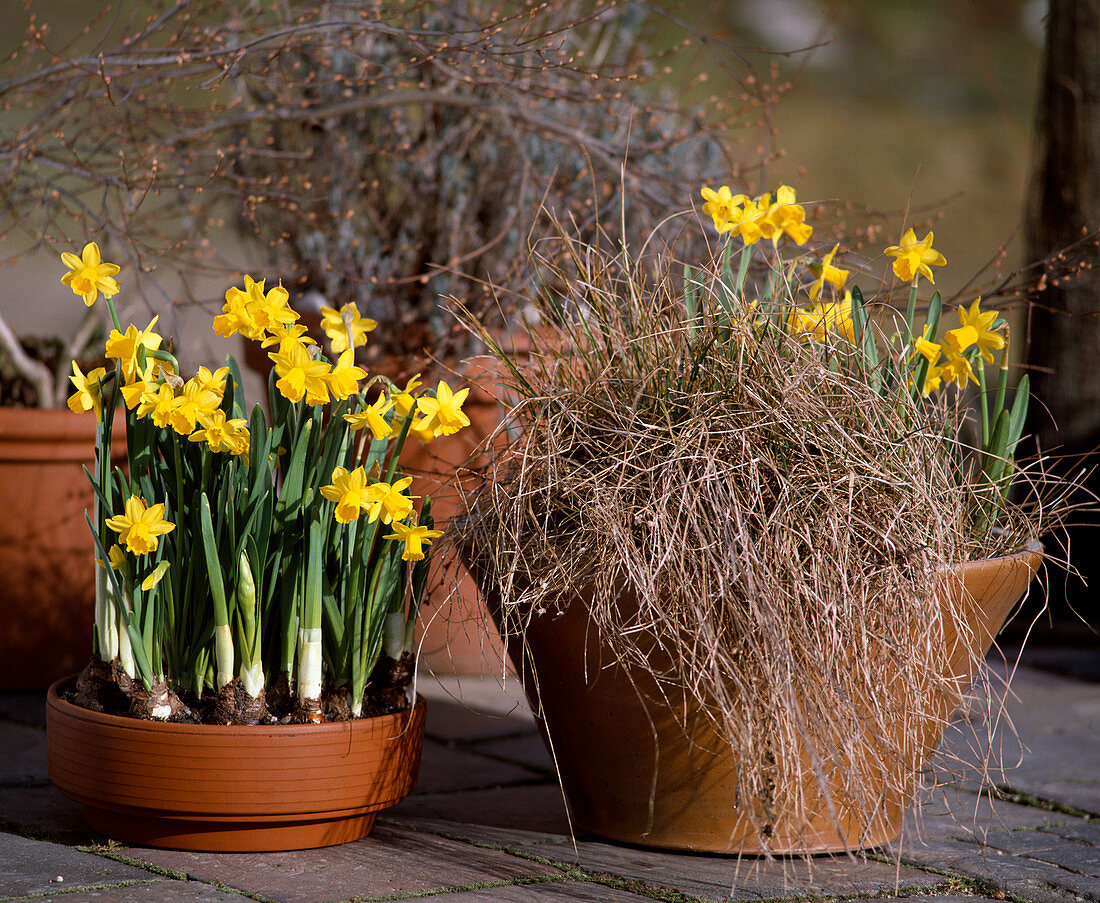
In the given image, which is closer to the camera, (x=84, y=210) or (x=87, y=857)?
(x=87, y=857)

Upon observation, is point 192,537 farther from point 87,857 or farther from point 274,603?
point 87,857

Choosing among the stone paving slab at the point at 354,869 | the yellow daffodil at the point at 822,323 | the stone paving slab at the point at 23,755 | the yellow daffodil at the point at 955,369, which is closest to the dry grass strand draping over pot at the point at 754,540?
the yellow daffodil at the point at 822,323

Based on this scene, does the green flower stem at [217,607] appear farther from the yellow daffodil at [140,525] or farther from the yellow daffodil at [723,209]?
the yellow daffodil at [723,209]

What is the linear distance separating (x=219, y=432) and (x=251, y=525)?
15 cm

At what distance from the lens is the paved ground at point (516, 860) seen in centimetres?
148

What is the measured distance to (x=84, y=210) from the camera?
95.0 inches

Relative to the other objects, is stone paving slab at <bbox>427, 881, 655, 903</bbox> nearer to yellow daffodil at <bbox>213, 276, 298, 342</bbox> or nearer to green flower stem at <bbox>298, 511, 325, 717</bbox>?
green flower stem at <bbox>298, 511, 325, 717</bbox>

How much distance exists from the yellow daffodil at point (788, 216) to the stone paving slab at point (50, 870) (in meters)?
1.34

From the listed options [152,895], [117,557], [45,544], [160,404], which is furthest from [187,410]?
[45,544]

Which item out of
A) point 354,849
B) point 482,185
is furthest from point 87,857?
point 482,185

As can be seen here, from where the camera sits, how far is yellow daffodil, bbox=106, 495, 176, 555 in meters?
1.47

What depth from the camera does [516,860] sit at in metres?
1.65

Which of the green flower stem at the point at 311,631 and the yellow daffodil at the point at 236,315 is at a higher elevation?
the yellow daffodil at the point at 236,315

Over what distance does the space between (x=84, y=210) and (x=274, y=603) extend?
4.02 ft
